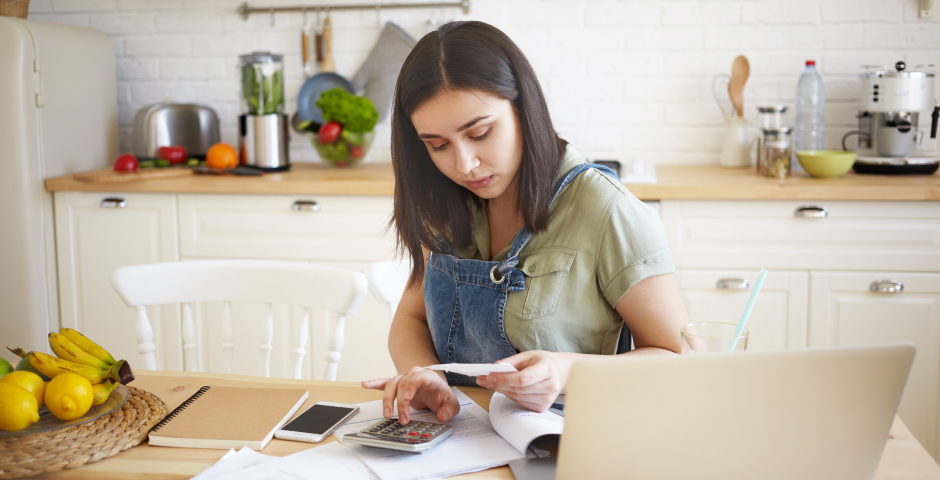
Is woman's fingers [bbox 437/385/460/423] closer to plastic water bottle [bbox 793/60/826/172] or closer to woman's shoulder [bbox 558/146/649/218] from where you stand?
woman's shoulder [bbox 558/146/649/218]

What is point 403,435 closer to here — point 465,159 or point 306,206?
point 465,159

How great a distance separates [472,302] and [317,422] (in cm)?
31

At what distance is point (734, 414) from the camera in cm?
58

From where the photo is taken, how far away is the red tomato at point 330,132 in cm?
257

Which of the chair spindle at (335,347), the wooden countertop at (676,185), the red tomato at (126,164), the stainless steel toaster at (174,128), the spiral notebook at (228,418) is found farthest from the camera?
the stainless steel toaster at (174,128)

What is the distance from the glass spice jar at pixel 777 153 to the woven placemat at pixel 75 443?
1.96m

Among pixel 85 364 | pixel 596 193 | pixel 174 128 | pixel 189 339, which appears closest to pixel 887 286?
pixel 596 193

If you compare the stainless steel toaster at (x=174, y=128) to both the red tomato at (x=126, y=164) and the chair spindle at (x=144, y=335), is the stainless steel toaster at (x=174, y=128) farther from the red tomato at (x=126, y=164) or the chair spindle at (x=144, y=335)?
the chair spindle at (x=144, y=335)

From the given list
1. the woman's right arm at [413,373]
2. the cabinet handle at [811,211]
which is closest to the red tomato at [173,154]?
the woman's right arm at [413,373]

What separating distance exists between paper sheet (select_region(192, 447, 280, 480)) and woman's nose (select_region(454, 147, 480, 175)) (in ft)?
1.59

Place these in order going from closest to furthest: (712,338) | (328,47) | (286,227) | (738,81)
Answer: (712,338) < (286,227) < (738,81) < (328,47)

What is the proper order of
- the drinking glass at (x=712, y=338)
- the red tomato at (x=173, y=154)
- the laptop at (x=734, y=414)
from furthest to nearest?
the red tomato at (x=173, y=154), the drinking glass at (x=712, y=338), the laptop at (x=734, y=414)

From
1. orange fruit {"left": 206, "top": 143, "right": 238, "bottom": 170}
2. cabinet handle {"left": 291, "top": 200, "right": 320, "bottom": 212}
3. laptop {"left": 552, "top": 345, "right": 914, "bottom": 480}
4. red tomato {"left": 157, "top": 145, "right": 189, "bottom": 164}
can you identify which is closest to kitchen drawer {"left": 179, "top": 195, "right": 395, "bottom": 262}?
cabinet handle {"left": 291, "top": 200, "right": 320, "bottom": 212}

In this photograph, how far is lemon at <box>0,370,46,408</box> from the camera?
88 cm
